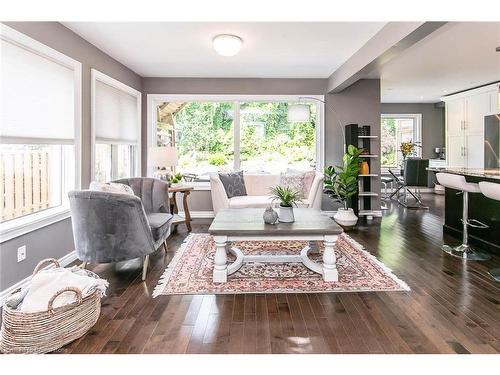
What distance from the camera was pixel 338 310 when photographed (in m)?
2.58

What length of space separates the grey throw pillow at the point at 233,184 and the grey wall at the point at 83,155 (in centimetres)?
199

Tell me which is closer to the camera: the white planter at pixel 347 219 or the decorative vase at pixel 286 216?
the decorative vase at pixel 286 216

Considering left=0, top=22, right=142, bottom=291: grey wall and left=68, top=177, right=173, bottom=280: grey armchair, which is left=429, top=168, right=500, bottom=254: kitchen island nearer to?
left=68, top=177, right=173, bottom=280: grey armchair

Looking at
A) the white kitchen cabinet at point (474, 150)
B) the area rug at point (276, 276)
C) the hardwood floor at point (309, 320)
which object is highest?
the white kitchen cabinet at point (474, 150)

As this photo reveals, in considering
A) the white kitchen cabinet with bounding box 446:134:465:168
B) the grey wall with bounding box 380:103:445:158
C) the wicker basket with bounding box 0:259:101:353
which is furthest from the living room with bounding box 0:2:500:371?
the grey wall with bounding box 380:103:445:158

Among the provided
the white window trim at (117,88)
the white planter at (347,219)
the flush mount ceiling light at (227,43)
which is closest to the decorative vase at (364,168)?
the white planter at (347,219)

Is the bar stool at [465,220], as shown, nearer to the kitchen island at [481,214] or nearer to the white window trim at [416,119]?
the kitchen island at [481,214]

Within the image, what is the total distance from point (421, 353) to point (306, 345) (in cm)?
64

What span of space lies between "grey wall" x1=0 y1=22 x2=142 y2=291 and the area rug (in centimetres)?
118

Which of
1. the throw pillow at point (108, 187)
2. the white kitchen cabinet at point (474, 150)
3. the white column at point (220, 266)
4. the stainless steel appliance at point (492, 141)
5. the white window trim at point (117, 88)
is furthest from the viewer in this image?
the white kitchen cabinet at point (474, 150)

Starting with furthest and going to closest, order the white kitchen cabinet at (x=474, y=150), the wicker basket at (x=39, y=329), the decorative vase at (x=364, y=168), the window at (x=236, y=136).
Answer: the white kitchen cabinet at (x=474, y=150)
the window at (x=236, y=136)
the decorative vase at (x=364, y=168)
the wicker basket at (x=39, y=329)

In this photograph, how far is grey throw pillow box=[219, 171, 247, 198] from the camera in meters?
5.44

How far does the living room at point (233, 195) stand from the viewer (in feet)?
7.36
